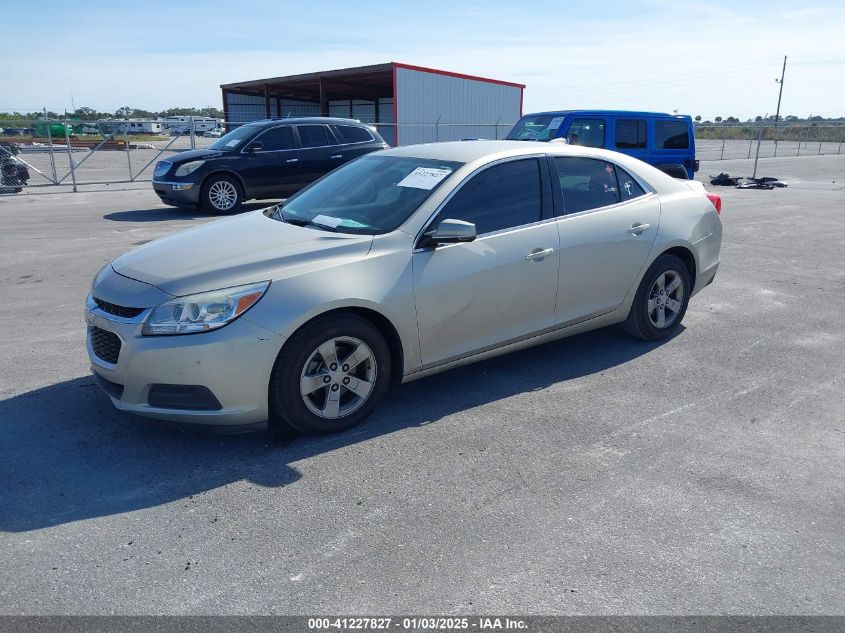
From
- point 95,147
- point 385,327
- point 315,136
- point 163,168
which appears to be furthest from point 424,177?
point 95,147

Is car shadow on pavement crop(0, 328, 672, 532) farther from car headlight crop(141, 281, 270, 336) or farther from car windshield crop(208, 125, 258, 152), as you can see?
car windshield crop(208, 125, 258, 152)

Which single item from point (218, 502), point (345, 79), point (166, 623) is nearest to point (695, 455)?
point (218, 502)

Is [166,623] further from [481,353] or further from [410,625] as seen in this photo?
[481,353]

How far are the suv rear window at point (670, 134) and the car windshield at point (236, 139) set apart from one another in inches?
311

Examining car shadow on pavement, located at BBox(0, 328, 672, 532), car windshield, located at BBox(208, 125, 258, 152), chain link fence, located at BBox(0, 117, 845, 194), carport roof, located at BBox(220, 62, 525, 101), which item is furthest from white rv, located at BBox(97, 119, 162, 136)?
car shadow on pavement, located at BBox(0, 328, 672, 532)

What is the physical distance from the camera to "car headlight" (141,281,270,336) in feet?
12.2

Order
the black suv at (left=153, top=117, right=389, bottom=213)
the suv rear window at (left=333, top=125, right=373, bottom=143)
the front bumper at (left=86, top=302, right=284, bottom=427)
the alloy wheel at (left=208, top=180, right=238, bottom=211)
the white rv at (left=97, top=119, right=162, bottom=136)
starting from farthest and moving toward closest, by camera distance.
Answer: the white rv at (left=97, top=119, right=162, bottom=136) < the suv rear window at (left=333, top=125, right=373, bottom=143) < the alloy wheel at (left=208, top=180, right=238, bottom=211) < the black suv at (left=153, top=117, right=389, bottom=213) < the front bumper at (left=86, top=302, right=284, bottom=427)

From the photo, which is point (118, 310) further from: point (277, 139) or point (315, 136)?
point (315, 136)

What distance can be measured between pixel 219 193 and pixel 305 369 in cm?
1004

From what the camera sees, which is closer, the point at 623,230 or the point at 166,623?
the point at 166,623

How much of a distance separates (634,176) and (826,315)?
2.63 metres

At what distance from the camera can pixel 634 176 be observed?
5.66 m

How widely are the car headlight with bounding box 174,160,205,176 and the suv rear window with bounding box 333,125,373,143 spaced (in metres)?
2.77

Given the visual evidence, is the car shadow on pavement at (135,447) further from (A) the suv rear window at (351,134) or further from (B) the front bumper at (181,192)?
(A) the suv rear window at (351,134)
